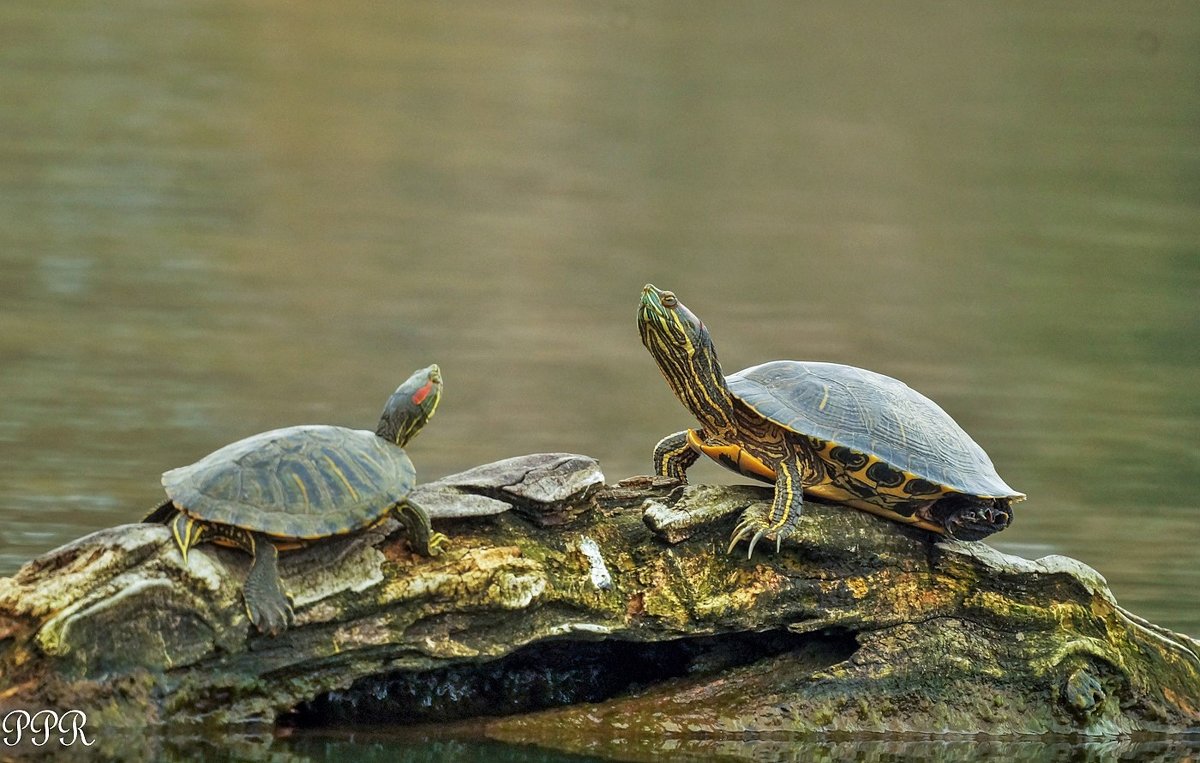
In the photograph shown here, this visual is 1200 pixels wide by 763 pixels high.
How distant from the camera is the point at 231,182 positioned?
1648cm

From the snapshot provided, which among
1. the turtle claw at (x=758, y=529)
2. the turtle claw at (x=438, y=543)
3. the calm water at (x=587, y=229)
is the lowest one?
the turtle claw at (x=758, y=529)

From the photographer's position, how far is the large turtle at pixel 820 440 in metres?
4.56

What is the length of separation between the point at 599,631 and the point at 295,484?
933 millimetres

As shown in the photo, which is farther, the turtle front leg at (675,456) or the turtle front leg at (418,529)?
the turtle front leg at (675,456)

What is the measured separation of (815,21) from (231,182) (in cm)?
1487

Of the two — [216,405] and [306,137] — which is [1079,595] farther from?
[306,137]

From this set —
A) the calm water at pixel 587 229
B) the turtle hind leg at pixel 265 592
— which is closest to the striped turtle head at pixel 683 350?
the turtle hind leg at pixel 265 592

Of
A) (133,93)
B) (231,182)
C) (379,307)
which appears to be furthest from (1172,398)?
(133,93)

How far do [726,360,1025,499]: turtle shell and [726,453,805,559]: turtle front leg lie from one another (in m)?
0.16

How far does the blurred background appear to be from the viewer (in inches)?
357

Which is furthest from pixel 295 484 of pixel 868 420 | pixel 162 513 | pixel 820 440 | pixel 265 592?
pixel 868 420

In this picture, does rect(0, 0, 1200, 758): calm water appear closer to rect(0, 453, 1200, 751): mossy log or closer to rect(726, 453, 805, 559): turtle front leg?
rect(0, 453, 1200, 751): mossy log

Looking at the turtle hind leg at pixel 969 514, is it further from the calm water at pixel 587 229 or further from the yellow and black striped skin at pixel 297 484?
the calm water at pixel 587 229

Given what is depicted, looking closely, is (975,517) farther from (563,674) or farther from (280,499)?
(280,499)
